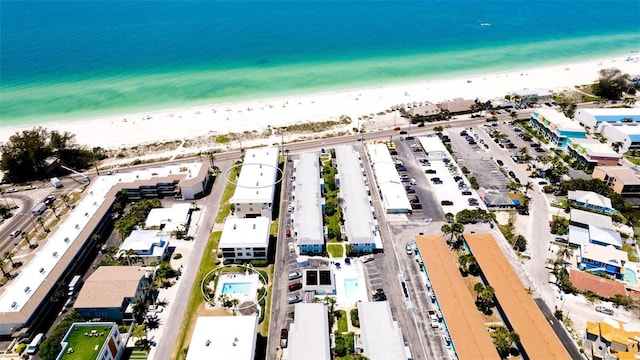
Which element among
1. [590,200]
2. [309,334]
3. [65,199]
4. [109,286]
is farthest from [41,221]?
[590,200]

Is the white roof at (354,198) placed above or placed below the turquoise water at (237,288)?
above

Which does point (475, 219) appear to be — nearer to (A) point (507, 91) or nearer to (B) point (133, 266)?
(B) point (133, 266)

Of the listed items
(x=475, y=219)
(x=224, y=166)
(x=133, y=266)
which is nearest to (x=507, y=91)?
(x=475, y=219)

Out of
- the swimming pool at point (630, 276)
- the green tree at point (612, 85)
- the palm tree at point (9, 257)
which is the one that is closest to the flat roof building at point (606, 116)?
the green tree at point (612, 85)

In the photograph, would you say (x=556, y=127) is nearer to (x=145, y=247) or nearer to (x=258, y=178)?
(x=258, y=178)

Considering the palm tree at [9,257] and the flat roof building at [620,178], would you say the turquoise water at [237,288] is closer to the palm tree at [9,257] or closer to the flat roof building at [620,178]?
the palm tree at [9,257]
